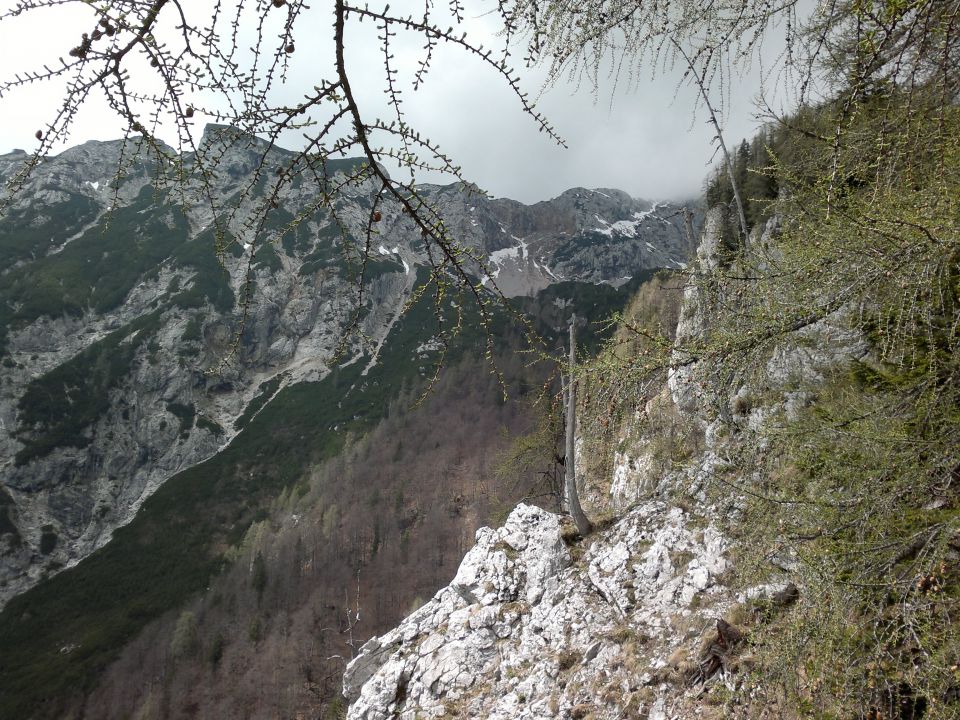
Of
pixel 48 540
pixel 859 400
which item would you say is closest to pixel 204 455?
pixel 48 540

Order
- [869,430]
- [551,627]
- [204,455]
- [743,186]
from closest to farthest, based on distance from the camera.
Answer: [869,430], [551,627], [743,186], [204,455]

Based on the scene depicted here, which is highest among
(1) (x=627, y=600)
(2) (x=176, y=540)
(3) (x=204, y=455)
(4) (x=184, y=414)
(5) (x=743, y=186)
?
(5) (x=743, y=186)

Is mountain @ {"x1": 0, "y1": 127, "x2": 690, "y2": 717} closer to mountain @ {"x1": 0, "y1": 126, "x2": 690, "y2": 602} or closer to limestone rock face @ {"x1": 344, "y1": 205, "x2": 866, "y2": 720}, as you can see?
mountain @ {"x1": 0, "y1": 126, "x2": 690, "y2": 602}

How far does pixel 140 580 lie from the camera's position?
56.3 m

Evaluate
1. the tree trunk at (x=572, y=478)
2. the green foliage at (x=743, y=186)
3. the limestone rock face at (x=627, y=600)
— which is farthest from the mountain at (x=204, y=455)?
the limestone rock face at (x=627, y=600)

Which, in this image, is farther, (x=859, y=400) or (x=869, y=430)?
(x=859, y=400)

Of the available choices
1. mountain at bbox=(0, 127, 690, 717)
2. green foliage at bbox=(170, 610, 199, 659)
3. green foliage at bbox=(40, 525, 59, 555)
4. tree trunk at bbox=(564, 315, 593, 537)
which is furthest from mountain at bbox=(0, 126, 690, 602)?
tree trunk at bbox=(564, 315, 593, 537)

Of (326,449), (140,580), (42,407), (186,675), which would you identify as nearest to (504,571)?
(186,675)

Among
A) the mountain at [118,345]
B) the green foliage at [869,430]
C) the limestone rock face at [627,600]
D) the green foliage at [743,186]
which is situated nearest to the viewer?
the green foliage at [869,430]

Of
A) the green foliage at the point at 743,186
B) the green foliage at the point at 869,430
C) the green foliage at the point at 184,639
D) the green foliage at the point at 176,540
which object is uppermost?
the green foliage at the point at 743,186

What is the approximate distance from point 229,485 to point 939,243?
78996 mm

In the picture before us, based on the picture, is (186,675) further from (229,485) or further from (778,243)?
(778,243)

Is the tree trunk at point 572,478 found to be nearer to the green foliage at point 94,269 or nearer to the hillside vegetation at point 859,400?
the hillside vegetation at point 859,400

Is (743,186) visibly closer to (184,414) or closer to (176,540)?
(176,540)
